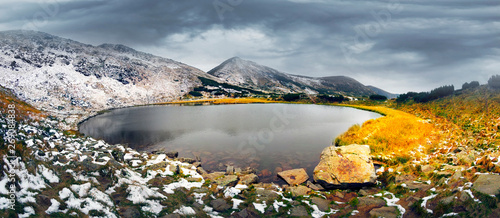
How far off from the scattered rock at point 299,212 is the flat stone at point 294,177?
6048 millimetres

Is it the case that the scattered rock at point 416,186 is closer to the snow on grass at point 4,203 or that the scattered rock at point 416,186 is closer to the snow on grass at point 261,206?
the snow on grass at point 261,206

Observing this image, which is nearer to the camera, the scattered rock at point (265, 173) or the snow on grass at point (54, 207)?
the snow on grass at point (54, 207)

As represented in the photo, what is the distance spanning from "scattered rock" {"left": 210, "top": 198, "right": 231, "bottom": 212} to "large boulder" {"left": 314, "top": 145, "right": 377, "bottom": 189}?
10.0 metres

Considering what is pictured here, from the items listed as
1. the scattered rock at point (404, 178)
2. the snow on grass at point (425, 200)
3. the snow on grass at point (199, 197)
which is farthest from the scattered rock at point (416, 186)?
the snow on grass at point (199, 197)

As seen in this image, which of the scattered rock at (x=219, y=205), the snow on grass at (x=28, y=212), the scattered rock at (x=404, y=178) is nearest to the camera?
the snow on grass at (x=28, y=212)

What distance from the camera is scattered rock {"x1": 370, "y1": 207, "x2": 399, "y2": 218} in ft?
37.9

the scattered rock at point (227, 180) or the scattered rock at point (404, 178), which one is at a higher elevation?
the scattered rock at point (404, 178)

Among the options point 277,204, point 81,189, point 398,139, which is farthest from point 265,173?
point 398,139

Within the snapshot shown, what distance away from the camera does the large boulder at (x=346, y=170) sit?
18.9 meters

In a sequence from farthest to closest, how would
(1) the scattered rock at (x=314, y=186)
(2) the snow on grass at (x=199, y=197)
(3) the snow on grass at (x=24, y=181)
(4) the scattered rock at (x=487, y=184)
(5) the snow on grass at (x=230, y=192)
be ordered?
1. (1) the scattered rock at (x=314, y=186)
2. (5) the snow on grass at (x=230, y=192)
3. (2) the snow on grass at (x=199, y=197)
4. (4) the scattered rock at (x=487, y=184)
5. (3) the snow on grass at (x=24, y=181)

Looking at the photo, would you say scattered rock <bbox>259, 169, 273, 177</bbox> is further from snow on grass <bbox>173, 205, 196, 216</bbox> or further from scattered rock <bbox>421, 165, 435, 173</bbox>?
scattered rock <bbox>421, 165, 435, 173</bbox>

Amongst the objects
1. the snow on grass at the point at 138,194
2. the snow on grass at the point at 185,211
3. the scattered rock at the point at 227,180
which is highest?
the snow on grass at the point at 138,194

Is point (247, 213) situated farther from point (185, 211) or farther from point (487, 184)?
point (487, 184)

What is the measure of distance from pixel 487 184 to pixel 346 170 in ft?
33.6
